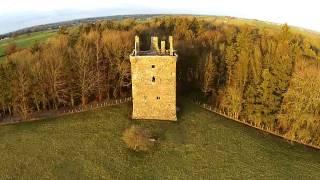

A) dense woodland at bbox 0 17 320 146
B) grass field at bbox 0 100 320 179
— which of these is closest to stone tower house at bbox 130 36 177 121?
grass field at bbox 0 100 320 179

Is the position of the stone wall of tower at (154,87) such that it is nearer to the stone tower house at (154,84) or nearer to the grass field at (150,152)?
the stone tower house at (154,84)

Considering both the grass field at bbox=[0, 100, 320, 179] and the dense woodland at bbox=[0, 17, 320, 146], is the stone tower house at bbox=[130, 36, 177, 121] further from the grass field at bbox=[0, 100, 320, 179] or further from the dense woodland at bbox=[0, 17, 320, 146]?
the dense woodland at bbox=[0, 17, 320, 146]

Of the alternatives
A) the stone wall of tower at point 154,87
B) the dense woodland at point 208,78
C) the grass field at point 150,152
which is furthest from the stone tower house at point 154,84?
the dense woodland at point 208,78

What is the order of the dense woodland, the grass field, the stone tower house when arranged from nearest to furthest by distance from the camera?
the grass field < the stone tower house < the dense woodland

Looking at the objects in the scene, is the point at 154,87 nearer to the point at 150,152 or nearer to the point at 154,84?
the point at 154,84

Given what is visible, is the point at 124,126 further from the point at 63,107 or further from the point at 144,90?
the point at 63,107

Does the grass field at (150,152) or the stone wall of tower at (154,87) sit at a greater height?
the stone wall of tower at (154,87)

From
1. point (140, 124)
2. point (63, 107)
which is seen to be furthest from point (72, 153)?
point (63, 107)

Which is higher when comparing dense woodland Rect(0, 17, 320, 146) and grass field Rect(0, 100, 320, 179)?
dense woodland Rect(0, 17, 320, 146)
